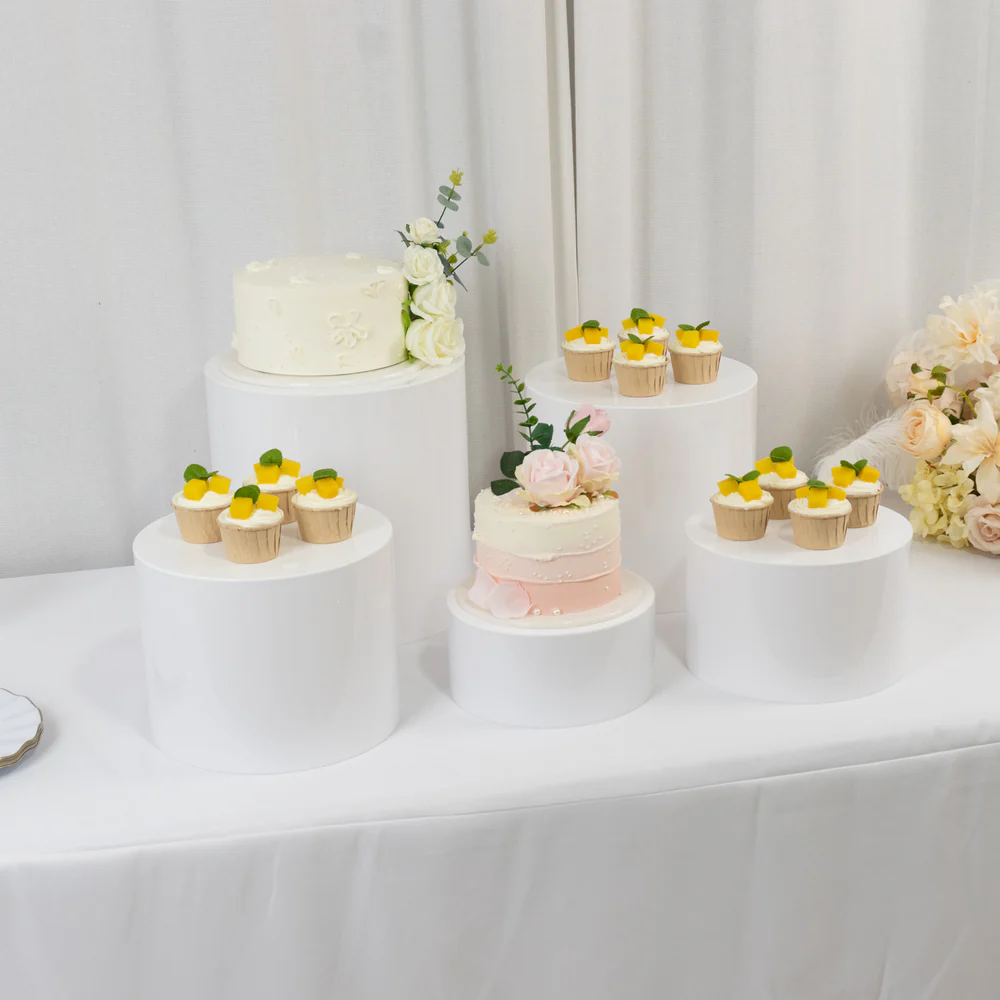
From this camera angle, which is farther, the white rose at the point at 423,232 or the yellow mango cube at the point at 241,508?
the white rose at the point at 423,232

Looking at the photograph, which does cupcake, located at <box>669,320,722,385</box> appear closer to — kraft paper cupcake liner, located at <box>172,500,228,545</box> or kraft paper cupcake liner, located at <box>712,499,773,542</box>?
kraft paper cupcake liner, located at <box>712,499,773,542</box>

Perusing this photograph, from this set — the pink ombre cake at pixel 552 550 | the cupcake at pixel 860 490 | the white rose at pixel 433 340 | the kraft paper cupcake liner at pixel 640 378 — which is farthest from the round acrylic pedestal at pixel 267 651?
the cupcake at pixel 860 490

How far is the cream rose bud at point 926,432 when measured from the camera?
1328 mm

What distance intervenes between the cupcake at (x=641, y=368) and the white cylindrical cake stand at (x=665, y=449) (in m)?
0.01

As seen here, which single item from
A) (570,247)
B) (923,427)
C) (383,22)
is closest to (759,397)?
(923,427)

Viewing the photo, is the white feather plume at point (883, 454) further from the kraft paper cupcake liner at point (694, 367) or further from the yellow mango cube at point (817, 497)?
the yellow mango cube at point (817, 497)

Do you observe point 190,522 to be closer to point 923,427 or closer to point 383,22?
point 383,22

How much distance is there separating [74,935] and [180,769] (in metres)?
0.15

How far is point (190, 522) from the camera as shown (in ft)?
3.18

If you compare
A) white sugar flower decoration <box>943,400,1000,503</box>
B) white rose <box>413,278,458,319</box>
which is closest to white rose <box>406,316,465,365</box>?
white rose <box>413,278,458,319</box>

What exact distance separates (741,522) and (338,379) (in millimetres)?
408

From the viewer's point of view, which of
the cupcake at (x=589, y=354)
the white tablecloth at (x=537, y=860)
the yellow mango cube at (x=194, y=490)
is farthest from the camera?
the cupcake at (x=589, y=354)

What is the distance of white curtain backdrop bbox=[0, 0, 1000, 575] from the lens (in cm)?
124

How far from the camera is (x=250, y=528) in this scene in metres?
0.91
